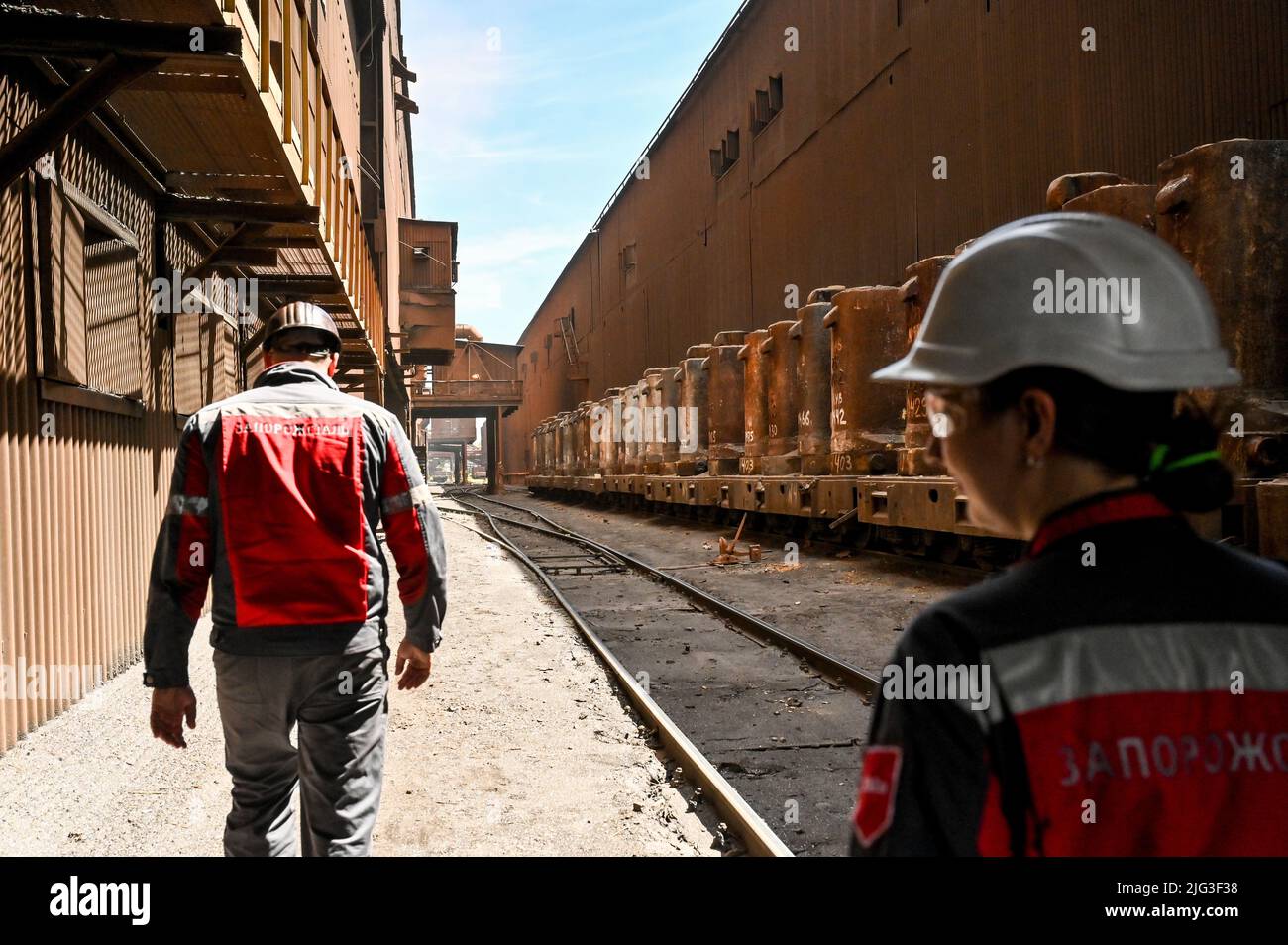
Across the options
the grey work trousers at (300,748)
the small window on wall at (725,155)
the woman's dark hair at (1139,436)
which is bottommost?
the grey work trousers at (300,748)

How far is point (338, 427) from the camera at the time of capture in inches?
98.0

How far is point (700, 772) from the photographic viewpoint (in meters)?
4.07

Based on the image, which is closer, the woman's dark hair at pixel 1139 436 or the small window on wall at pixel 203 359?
the woman's dark hair at pixel 1139 436

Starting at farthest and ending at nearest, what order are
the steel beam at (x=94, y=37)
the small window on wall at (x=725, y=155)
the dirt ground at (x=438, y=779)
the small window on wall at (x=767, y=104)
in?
1. the small window on wall at (x=725, y=155)
2. the small window on wall at (x=767, y=104)
3. the steel beam at (x=94, y=37)
4. the dirt ground at (x=438, y=779)

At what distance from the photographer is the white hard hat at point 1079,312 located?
990 mm

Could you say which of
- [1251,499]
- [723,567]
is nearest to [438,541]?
[1251,499]

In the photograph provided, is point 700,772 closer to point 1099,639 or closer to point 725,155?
point 1099,639

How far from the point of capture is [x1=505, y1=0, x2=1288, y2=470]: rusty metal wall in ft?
33.8

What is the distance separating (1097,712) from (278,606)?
6.64 feet

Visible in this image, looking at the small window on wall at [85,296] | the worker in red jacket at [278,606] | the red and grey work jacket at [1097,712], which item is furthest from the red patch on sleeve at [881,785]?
the small window on wall at [85,296]

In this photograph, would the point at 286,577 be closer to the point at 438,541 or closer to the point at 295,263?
the point at 438,541

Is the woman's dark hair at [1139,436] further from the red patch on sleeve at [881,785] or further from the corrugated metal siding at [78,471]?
Answer: the corrugated metal siding at [78,471]

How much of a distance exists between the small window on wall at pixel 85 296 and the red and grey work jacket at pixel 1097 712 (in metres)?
5.20

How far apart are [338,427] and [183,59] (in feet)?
9.60
